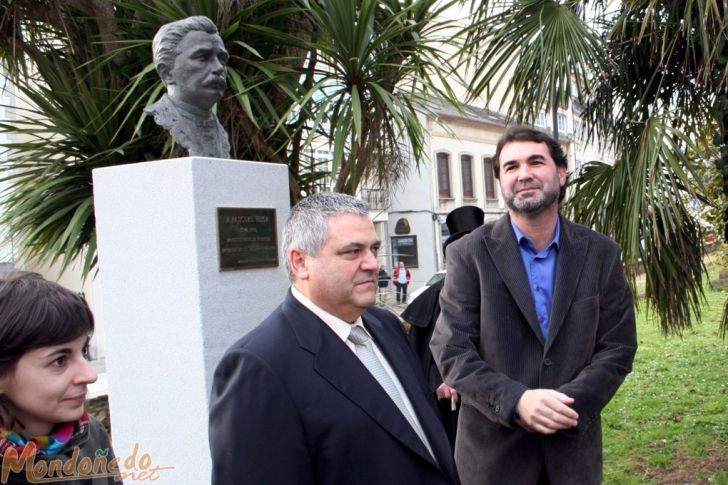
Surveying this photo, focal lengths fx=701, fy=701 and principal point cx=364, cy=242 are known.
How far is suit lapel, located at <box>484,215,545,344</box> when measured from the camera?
7.41ft

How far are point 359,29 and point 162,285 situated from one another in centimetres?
228

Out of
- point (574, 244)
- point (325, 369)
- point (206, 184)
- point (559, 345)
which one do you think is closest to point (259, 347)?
point (325, 369)

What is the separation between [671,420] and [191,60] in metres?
4.73

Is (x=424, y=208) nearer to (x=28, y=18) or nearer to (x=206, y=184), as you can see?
(x=28, y=18)

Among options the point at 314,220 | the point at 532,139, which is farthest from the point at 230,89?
the point at 314,220

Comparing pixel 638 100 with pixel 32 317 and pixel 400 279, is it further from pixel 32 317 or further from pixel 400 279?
pixel 400 279

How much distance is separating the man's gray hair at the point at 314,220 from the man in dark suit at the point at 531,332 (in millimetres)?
696

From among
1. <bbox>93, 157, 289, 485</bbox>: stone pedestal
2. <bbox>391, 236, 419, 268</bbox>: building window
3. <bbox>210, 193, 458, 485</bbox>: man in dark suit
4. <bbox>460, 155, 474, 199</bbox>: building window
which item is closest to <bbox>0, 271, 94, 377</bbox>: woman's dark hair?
<bbox>210, 193, 458, 485</bbox>: man in dark suit

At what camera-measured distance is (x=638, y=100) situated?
5309mm

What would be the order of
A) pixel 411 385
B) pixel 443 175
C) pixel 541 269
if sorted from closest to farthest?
pixel 411 385
pixel 541 269
pixel 443 175

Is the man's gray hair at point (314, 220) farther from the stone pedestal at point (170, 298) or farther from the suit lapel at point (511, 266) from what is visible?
the stone pedestal at point (170, 298)

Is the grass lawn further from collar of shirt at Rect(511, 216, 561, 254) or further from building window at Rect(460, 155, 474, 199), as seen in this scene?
building window at Rect(460, 155, 474, 199)

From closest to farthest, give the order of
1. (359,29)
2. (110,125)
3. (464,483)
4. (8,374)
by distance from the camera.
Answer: (8,374) < (464,483) < (359,29) < (110,125)

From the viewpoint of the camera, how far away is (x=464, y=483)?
95.7 inches
